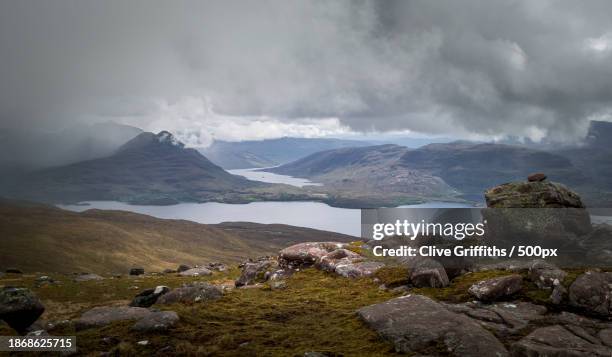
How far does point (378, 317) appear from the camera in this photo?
55.5ft

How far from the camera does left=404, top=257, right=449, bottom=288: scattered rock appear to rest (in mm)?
Answer: 22266

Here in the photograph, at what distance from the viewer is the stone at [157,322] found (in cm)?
1655

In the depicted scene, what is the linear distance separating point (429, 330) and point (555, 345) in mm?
4337

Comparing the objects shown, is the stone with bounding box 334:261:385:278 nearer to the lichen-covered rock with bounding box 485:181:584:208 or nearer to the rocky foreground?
the rocky foreground

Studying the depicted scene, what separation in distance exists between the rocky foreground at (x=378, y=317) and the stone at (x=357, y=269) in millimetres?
1329

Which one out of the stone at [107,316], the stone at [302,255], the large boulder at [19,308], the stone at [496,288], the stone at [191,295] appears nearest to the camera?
the stone at [107,316]

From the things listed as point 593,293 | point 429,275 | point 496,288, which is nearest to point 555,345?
point 496,288

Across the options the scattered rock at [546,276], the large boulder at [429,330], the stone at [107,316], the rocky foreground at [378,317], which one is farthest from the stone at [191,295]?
the scattered rock at [546,276]

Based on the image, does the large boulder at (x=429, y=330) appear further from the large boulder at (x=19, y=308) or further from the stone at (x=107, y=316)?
the large boulder at (x=19, y=308)

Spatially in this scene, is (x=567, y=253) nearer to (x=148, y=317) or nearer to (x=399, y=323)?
(x=399, y=323)

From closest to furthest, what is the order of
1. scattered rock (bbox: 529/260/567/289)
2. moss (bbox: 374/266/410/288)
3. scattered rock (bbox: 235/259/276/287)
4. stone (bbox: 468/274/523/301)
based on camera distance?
stone (bbox: 468/274/523/301)
scattered rock (bbox: 529/260/567/289)
moss (bbox: 374/266/410/288)
scattered rock (bbox: 235/259/276/287)

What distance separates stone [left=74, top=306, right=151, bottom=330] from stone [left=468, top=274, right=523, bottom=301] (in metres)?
16.3

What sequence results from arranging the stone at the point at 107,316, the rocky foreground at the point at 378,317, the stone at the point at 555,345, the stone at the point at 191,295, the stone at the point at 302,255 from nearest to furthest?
the stone at the point at 555,345 → the rocky foreground at the point at 378,317 → the stone at the point at 107,316 → the stone at the point at 191,295 → the stone at the point at 302,255

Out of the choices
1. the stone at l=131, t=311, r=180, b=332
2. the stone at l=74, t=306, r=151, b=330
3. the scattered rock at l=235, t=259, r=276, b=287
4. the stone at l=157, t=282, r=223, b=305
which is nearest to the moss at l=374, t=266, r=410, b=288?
the stone at l=157, t=282, r=223, b=305
